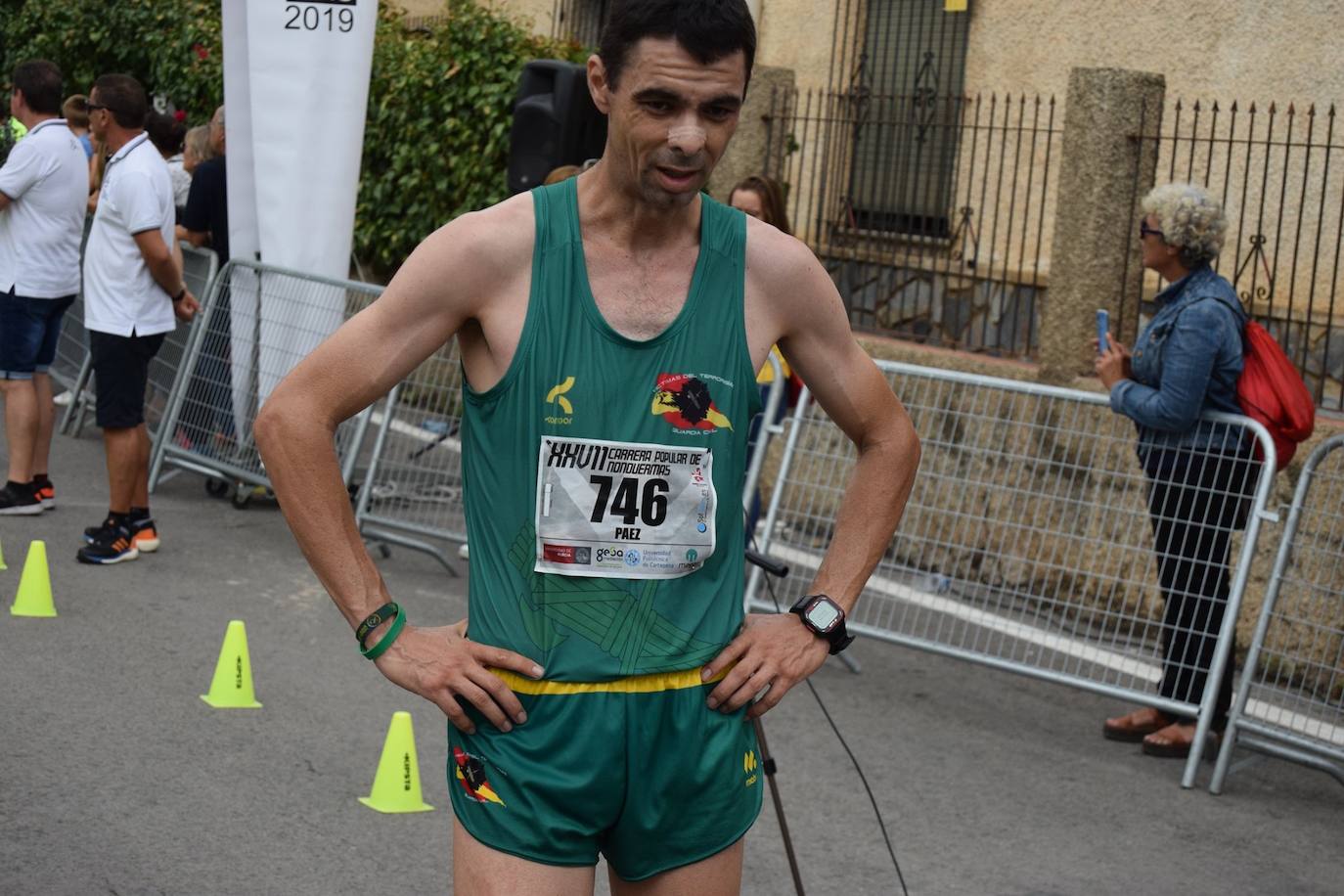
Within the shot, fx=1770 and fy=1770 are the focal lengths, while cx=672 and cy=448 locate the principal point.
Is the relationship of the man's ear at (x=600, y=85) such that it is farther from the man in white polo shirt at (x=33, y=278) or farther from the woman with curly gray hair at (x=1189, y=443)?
the man in white polo shirt at (x=33, y=278)

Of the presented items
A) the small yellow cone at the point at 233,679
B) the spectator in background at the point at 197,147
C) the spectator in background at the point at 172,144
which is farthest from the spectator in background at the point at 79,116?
the small yellow cone at the point at 233,679

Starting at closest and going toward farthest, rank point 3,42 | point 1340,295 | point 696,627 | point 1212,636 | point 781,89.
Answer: point 696,627
point 1212,636
point 1340,295
point 781,89
point 3,42

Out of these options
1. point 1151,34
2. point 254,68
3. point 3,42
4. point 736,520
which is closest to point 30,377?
point 254,68

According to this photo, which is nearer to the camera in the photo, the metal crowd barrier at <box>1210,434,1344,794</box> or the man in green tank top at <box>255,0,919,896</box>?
the man in green tank top at <box>255,0,919,896</box>

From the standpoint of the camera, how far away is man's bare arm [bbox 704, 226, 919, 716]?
2.81 m

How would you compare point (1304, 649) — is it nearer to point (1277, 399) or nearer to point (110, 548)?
point (1277, 399)

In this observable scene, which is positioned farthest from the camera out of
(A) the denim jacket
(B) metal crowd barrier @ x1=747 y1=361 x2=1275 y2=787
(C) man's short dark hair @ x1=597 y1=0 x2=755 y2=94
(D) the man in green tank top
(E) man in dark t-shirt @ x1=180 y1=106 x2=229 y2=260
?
(E) man in dark t-shirt @ x1=180 y1=106 x2=229 y2=260

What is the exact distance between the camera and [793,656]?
2850 mm

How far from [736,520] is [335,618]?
4.84 meters

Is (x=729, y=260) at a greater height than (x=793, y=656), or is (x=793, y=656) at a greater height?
(x=729, y=260)

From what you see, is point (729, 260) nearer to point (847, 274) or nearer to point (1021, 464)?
point (1021, 464)

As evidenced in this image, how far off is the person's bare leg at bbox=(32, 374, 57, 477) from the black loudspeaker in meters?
2.79

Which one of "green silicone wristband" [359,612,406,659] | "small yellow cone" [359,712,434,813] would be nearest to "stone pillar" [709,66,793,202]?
"small yellow cone" [359,712,434,813]

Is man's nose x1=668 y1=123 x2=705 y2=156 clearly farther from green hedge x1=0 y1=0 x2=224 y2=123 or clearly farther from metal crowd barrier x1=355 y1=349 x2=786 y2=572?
green hedge x1=0 y1=0 x2=224 y2=123
